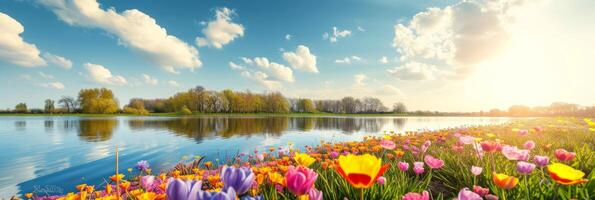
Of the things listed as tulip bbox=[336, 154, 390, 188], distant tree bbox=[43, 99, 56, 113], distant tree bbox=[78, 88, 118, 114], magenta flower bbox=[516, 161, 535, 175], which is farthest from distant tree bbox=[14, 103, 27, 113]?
magenta flower bbox=[516, 161, 535, 175]

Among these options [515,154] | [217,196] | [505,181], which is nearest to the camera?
[217,196]

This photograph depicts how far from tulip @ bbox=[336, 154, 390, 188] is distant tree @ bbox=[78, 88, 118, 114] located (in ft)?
284

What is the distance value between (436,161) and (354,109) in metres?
122

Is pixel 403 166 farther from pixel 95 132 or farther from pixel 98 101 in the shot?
pixel 98 101

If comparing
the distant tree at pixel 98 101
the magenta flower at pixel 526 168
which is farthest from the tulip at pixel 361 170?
the distant tree at pixel 98 101

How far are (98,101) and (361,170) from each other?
90265 millimetres

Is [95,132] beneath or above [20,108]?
beneath

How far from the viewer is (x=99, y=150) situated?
11.6m

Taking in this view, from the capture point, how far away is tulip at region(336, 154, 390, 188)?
1.10 metres

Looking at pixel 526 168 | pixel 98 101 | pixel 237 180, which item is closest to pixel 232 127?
pixel 526 168

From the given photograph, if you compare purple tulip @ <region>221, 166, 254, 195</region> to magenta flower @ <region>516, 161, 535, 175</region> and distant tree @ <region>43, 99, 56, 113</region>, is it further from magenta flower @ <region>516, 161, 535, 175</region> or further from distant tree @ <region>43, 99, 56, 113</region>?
distant tree @ <region>43, 99, 56, 113</region>

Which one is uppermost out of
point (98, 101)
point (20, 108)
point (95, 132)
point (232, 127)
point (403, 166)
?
point (98, 101)

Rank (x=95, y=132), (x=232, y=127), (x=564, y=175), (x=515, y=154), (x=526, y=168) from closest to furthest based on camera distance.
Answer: (x=564, y=175), (x=526, y=168), (x=515, y=154), (x=95, y=132), (x=232, y=127)

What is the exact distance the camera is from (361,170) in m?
1.15
